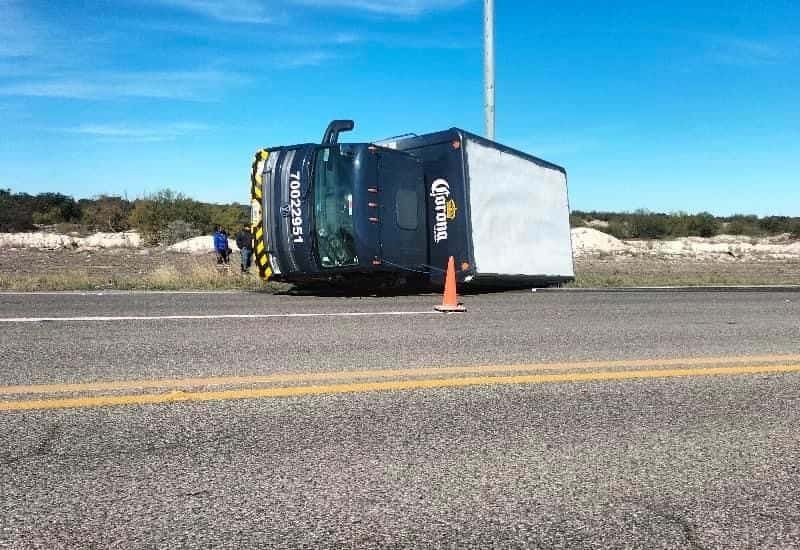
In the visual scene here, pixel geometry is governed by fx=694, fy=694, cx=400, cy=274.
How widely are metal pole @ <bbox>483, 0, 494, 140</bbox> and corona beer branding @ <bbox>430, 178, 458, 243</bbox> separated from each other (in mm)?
5007

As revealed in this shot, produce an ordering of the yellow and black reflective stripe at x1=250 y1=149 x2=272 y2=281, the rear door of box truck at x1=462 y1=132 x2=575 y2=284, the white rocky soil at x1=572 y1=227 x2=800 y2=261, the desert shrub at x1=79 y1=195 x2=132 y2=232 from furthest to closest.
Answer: the desert shrub at x1=79 y1=195 x2=132 y2=232 → the white rocky soil at x1=572 y1=227 x2=800 y2=261 → the rear door of box truck at x1=462 y1=132 x2=575 y2=284 → the yellow and black reflective stripe at x1=250 y1=149 x2=272 y2=281

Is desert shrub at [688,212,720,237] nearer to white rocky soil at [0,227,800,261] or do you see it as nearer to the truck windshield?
white rocky soil at [0,227,800,261]

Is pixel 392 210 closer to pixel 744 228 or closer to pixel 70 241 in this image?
pixel 70 241

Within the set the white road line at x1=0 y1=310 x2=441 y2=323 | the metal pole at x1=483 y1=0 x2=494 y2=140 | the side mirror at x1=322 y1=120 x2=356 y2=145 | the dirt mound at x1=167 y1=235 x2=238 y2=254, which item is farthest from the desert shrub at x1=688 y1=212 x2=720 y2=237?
the white road line at x1=0 y1=310 x2=441 y2=323

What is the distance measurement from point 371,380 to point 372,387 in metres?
0.21

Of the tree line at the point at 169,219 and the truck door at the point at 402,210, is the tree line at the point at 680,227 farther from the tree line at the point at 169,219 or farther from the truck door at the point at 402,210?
the truck door at the point at 402,210

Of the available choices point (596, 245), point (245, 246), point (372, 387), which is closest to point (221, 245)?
point (245, 246)

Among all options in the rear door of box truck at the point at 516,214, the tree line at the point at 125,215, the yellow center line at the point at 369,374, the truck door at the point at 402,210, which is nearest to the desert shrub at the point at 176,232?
the tree line at the point at 125,215

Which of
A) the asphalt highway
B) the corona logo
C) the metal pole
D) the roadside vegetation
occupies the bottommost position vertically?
the asphalt highway

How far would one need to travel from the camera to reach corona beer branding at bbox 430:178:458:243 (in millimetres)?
12680

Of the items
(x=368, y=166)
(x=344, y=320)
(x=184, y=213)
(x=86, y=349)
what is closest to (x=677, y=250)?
(x=184, y=213)

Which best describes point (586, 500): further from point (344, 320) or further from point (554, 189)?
point (554, 189)

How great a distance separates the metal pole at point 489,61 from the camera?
56.4 ft

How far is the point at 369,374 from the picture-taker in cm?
506
